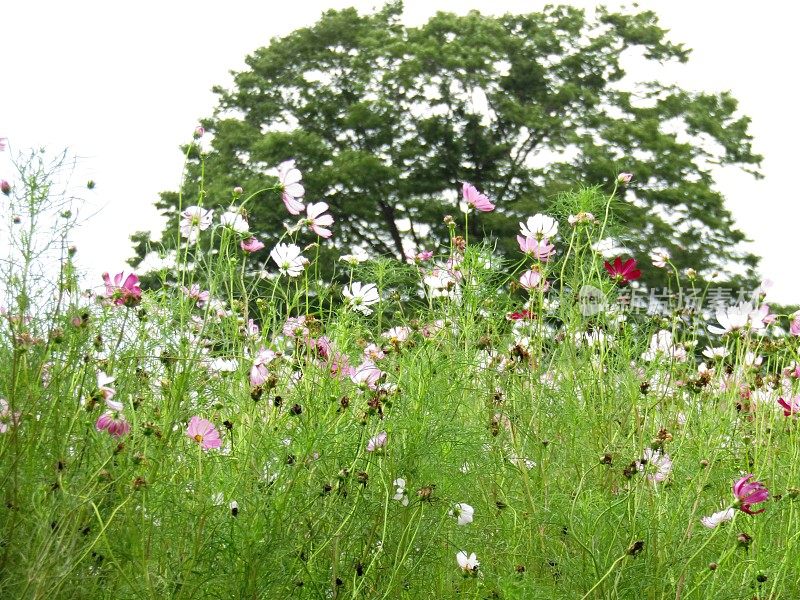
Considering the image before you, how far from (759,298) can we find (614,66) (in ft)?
37.9

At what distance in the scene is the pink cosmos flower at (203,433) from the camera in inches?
95.0

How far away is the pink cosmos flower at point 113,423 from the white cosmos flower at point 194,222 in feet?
1.66

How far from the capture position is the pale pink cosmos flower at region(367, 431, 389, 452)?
2373 mm

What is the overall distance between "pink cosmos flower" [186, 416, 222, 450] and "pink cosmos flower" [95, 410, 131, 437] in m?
0.23

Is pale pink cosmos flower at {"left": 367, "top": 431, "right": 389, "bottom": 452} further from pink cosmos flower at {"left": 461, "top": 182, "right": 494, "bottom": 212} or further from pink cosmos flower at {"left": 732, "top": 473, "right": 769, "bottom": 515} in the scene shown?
pink cosmos flower at {"left": 461, "top": 182, "right": 494, "bottom": 212}

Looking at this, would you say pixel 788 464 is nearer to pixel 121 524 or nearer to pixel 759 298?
pixel 759 298

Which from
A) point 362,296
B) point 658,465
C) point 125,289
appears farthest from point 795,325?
point 125,289

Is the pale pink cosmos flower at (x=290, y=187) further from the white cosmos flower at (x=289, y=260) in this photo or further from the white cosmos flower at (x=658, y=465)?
the white cosmos flower at (x=658, y=465)

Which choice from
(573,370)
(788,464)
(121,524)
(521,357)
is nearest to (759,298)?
(788,464)

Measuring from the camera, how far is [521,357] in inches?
116

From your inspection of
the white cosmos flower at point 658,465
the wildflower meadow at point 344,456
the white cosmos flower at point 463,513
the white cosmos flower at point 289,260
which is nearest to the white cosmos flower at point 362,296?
the wildflower meadow at point 344,456

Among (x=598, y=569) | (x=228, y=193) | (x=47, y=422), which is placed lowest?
(x=228, y=193)

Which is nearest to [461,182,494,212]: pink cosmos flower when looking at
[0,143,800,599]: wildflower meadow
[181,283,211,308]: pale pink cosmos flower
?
[0,143,800,599]: wildflower meadow

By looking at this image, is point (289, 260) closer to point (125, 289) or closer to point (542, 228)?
point (125, 289)
